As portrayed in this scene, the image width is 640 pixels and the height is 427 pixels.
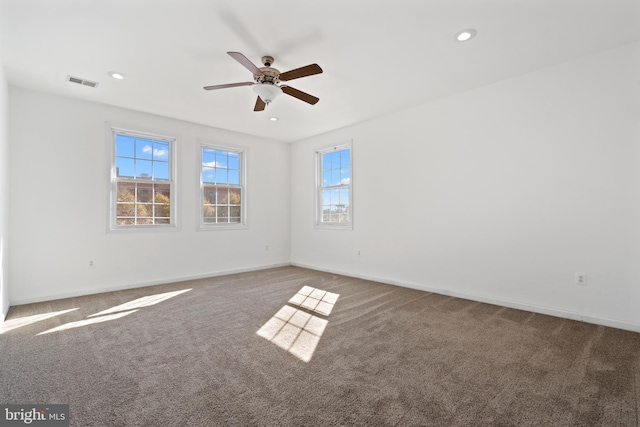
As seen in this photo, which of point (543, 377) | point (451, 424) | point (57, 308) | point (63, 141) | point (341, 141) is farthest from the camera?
point (341, 141)

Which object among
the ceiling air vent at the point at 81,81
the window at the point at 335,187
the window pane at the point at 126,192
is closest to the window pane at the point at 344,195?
the window at the point at 335,187

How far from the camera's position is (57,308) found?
139 inches

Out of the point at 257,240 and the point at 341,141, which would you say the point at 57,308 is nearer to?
the point at 257,240

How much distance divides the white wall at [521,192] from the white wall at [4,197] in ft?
15.0

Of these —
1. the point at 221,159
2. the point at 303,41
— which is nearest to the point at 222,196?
the point at 221,159

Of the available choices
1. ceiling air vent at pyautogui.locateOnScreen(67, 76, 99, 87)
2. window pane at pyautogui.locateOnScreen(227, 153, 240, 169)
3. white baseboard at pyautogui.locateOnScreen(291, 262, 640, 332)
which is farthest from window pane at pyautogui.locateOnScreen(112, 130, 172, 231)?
white baseboard at pyautogui.locateOnScreen(291, 262, 640, 332)

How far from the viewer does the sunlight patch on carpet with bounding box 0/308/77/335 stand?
292 centimetres

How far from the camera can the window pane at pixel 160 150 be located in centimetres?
485

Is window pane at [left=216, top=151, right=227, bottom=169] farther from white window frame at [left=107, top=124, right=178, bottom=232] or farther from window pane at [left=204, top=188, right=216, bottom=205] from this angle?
white window frame at [left=107, top=124, right=178, bottom=232]

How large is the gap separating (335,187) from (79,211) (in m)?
3.97

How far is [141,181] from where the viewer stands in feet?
15.3

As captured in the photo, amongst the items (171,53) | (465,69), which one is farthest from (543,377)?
(171,53)

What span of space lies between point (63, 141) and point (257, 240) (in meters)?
3.32

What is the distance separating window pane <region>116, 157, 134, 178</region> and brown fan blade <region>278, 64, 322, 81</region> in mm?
3071
